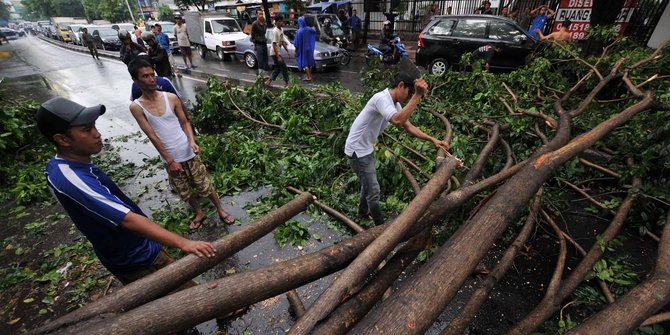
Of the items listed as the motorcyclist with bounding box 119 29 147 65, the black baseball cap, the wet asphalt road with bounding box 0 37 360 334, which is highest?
the black baseball cap

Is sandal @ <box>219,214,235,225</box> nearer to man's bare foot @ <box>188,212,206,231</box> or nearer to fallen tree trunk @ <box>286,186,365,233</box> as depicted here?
man's bare foot @ <box>188,212,206,231</box>

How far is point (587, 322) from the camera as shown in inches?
64.2

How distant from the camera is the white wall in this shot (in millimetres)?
9117

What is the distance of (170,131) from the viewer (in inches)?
121

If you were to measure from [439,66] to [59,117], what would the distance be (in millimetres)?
9427

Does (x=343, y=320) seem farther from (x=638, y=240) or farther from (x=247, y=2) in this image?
(x=247, y=2)

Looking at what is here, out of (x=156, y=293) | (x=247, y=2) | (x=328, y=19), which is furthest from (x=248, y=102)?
(x=247, y=2)

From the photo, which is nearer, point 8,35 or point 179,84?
point 179,84

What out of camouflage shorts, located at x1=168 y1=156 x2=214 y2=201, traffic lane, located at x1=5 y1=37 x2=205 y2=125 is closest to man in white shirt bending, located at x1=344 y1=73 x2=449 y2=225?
camouflage shorts, located at x1=168 y1=156 x2=214 y2=201

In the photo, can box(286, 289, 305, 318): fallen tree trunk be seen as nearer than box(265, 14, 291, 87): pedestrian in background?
Yes

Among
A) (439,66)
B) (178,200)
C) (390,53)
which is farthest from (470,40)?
(178,200)

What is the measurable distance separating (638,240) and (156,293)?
4422mm

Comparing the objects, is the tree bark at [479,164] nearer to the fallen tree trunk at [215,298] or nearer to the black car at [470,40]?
the fallen tree trunk at [215,298]

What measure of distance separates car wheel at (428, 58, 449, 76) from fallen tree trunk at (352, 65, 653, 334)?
709 centimetres
